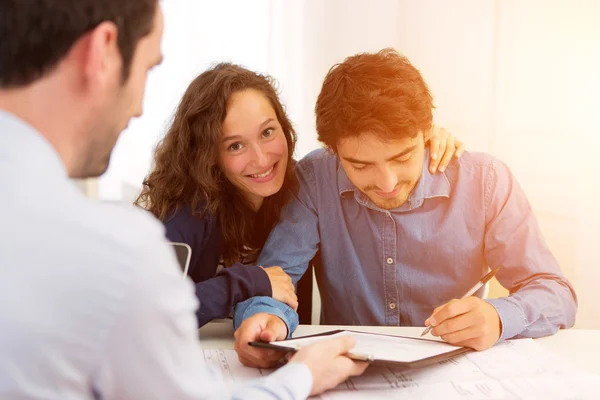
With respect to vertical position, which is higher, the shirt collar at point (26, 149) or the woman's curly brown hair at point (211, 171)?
the shirt collar at point (26, 149)

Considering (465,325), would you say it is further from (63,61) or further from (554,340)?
(63,61)

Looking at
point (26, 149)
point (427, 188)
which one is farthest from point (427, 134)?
point (26, 149)

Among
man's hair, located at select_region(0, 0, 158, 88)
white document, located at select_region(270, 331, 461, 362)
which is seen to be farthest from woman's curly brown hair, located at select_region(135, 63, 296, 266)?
man's hair, located at select_region(0, 0, 158, 88)

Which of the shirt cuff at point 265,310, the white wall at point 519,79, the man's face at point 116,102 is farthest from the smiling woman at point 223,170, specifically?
the white wall at point 519,79

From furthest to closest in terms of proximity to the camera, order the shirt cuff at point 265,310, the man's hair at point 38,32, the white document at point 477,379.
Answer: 1. the shirt cuff at point 265,310
2. the white document at point 477,379
3. the man's hair at point 38,32

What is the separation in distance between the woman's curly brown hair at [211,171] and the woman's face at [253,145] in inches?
0.9

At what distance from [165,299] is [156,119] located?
2.15 metres

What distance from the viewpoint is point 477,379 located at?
0.99 m

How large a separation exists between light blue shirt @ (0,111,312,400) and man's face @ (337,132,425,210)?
82cm

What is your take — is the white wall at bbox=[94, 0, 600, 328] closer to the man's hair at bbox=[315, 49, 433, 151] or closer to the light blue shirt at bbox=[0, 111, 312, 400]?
the man's hair at bbox=[315, 49, 433, 151]

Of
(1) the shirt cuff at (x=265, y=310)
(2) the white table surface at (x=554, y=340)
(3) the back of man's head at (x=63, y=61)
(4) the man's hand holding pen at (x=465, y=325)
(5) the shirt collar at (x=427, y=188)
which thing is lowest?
(2) the white table surface at (x=554, y=340)

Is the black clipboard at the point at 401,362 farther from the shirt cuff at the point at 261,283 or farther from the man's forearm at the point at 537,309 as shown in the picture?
the shirt cuff at the point at 261,283

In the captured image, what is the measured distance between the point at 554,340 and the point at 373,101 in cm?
59

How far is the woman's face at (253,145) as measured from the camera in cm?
154
